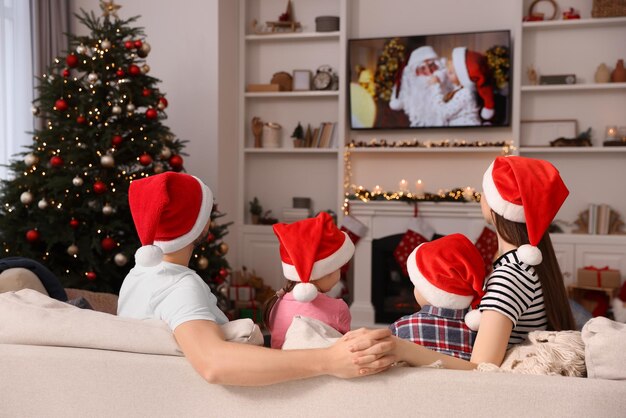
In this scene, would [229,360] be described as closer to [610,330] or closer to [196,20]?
[610,330]

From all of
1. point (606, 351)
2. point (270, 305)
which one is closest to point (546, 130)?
point (270, 305)

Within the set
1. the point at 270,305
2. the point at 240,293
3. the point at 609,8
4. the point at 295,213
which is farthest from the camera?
the point at 295,213

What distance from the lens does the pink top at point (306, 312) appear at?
198 centimetres

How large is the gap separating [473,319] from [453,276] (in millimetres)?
122

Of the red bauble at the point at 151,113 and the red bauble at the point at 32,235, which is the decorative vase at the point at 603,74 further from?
the red bauble at the point at 32,235

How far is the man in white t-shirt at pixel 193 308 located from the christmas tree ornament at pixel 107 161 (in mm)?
2386

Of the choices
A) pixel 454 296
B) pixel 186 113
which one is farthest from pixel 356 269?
pixel 454 296

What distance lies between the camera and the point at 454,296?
1.70 meters

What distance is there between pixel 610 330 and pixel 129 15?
5.06 metres

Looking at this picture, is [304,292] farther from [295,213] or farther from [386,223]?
[295,213]

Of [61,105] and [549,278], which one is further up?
[61,105]

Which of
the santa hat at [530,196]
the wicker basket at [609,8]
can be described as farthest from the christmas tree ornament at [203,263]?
the wicker basket at [609,8]

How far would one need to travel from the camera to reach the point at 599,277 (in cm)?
494

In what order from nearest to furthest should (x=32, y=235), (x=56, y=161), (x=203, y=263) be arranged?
(x=32, y=235), (x=56, y=161), (x=203, y=263)
